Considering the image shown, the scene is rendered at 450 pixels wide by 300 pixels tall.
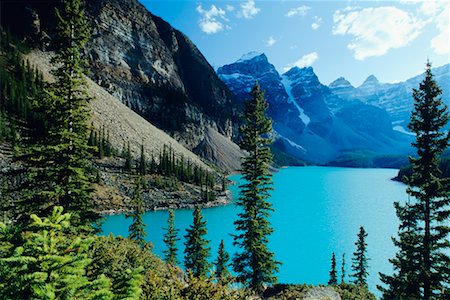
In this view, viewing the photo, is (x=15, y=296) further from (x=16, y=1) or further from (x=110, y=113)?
(x=16, y=1)

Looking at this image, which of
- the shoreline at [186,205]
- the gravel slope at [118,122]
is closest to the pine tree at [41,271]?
the shoreline at [186,205]

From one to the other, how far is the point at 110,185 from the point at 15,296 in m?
85.7

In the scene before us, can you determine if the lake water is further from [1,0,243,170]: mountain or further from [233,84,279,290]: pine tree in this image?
[1,0,243,170]: mountain

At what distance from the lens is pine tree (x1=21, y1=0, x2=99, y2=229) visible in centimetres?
1614

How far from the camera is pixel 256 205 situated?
2595cm

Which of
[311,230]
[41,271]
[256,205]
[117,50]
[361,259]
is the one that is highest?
[117,50]

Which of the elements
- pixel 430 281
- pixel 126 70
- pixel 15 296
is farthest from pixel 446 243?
pixel 126 70

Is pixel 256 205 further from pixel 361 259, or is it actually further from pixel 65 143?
pixel 361 259

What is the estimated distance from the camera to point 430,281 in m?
17.2

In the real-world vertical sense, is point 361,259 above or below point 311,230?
above

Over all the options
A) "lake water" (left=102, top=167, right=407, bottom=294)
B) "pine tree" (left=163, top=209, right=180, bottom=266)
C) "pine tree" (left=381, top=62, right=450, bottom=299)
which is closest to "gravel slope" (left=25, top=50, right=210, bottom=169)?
"lake water" (left=102, top=167, right=407, bottom=294)

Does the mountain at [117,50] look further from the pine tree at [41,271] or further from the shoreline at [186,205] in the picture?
the pine tree at [41,271]

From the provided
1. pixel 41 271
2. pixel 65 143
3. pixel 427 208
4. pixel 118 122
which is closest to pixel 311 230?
pixel 427 208

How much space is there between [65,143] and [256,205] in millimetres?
16408
